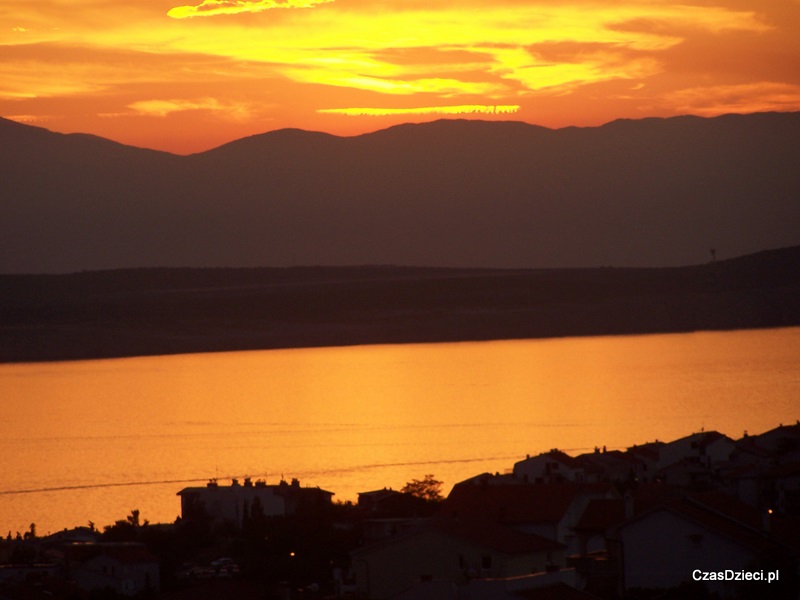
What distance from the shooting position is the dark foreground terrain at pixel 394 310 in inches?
3265

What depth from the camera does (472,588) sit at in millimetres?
9867

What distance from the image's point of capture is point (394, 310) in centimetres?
8906

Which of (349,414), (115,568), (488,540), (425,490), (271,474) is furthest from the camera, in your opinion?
(349,414)

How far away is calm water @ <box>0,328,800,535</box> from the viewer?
32.0m

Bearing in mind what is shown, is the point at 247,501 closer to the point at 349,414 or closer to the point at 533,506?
the point at 533,506

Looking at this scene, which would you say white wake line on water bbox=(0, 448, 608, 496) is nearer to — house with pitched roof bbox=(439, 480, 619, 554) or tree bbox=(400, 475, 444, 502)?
tree bbox=(400, 475, 444, 502)

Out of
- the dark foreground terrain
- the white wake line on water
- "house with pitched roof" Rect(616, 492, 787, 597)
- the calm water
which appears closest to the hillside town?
"house with pitched roof" Rect(616, 492, 787, 597)

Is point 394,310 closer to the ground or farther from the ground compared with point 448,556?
farther from the ground

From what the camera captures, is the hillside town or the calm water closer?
the hillside town

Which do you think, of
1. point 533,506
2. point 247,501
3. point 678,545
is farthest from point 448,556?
point 247,501

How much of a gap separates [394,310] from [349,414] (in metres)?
40.9

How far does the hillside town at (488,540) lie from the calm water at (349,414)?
4049 mm

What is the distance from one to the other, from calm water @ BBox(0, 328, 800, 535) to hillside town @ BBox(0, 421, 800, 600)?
4.05 m

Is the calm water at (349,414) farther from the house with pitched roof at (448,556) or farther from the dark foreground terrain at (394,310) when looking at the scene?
the house with pitched roof at (448,556)
